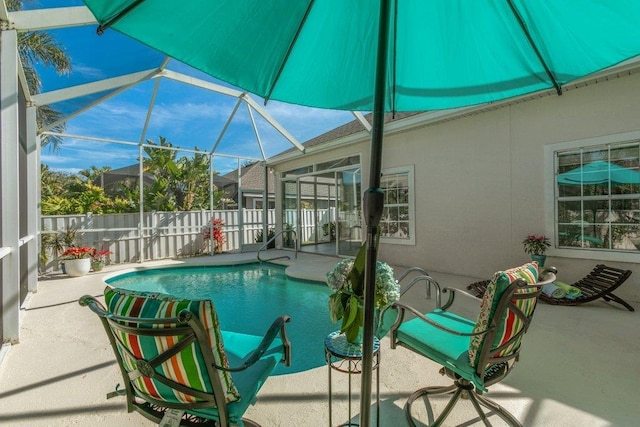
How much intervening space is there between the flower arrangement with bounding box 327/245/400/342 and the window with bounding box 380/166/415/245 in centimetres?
602

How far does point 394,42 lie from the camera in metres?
1.90

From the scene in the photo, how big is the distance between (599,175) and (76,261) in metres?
10.6

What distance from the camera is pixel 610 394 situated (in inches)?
94.6

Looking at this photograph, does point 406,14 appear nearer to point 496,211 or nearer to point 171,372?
point 171,372

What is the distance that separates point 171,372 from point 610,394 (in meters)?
3.11

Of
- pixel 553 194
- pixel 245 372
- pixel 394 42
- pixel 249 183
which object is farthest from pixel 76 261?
pixel 249 183

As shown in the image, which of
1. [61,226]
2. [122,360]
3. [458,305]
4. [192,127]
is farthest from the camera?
[192,127]

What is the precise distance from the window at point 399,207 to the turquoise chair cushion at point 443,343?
5194 mm

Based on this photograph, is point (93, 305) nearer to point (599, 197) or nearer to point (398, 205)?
point (599, 197)

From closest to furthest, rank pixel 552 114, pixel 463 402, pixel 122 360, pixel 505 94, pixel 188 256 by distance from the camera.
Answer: pixel 122 360, pixel 505 94, pixel 463 402, pixel 552 114, pixel 188 256

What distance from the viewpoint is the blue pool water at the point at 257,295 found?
4.11 meters

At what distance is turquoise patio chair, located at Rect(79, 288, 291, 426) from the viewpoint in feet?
4.44

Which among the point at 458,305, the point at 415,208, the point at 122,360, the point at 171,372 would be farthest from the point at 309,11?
the point at 415,208

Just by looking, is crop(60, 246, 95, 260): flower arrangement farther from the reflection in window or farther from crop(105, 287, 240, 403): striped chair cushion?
crop(105, 287, 240, 403): striped chair cushion
